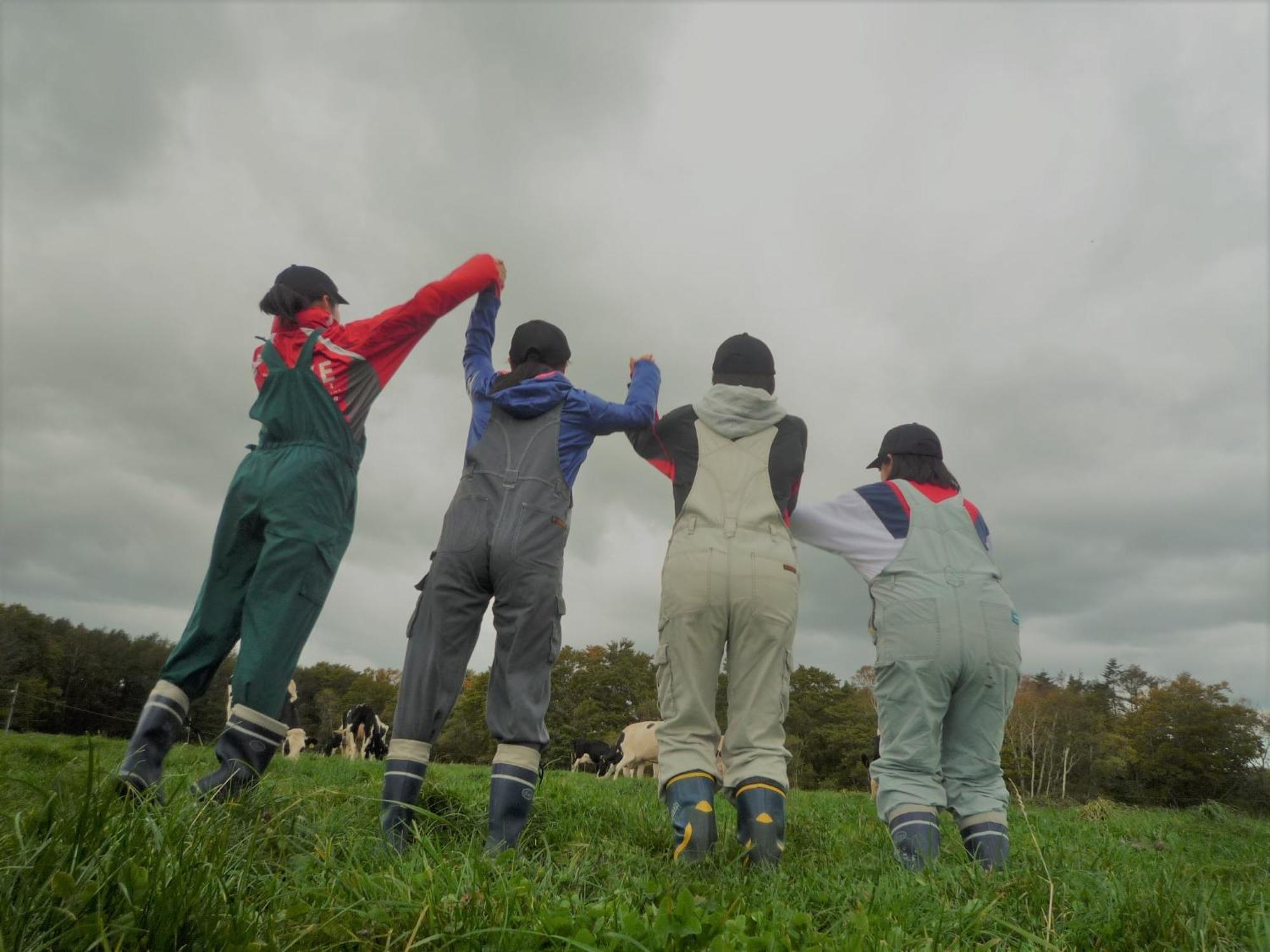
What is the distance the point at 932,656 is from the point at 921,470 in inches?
49.2

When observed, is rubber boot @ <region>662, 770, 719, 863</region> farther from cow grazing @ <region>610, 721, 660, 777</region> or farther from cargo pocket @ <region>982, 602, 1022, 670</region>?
cow grazing @ <region>610, 721, 660, 777</region>

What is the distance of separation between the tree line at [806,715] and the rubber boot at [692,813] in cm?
3622

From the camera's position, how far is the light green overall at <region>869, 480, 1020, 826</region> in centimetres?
417

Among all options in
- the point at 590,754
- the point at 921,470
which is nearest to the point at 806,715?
the point at 590,754

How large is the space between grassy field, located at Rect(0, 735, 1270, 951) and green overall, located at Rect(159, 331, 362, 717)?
2.08 ft

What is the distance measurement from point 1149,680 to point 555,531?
94.6 metres

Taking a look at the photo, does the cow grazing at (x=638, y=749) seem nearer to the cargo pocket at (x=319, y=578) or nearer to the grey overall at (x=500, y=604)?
the cargo pocket at (x=319, y=578)

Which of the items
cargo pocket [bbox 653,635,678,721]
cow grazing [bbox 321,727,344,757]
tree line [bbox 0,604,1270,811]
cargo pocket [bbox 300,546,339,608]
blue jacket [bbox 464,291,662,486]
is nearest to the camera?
cargo pocket [bbox 653,635,678,721]

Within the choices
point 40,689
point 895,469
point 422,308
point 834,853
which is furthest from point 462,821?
point 40,689

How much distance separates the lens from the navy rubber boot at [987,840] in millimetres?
4004

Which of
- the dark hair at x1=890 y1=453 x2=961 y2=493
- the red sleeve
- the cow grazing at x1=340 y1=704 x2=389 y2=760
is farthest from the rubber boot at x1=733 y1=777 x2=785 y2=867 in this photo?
the cow grazing at x1=340 y1=704 x2=389 y2=760

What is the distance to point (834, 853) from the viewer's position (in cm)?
427

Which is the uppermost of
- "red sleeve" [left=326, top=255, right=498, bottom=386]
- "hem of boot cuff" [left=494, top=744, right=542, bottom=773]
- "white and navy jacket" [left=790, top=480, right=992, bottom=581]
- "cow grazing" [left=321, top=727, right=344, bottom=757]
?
"red sleeve" [left=326, top=255, right=498, bottom=386]

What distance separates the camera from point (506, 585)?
3982 mm
